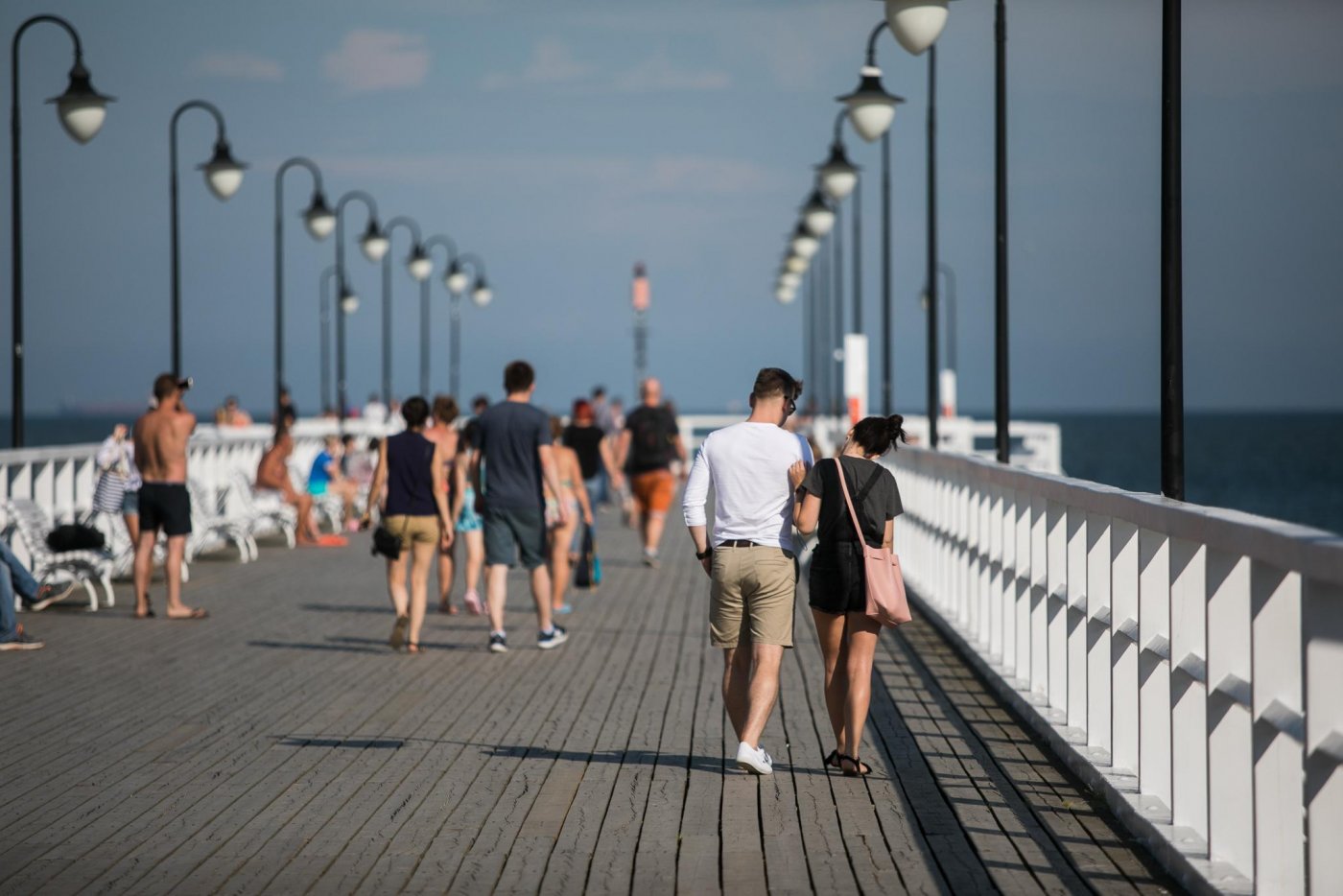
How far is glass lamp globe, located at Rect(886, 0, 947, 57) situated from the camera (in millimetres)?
12758

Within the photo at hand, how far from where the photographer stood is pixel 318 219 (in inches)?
1130

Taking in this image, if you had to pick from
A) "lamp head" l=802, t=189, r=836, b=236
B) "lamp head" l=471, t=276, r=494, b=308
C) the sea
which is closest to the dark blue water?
the sea

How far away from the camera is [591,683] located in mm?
11305

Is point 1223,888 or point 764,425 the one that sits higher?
point 764,425

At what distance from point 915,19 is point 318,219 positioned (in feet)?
57.1

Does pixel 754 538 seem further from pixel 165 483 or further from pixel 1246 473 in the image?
pixel 1246 473

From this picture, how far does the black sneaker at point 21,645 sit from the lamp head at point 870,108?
8.30 m

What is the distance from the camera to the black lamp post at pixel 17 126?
60.6 ft

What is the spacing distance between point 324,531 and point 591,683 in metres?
18.0

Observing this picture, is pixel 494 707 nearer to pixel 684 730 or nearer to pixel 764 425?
pixel 684 730

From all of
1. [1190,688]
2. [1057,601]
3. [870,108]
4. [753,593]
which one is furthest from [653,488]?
[1190,688]

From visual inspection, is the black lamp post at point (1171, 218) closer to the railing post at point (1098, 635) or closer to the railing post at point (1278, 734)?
the railing post at point (1098, 635)

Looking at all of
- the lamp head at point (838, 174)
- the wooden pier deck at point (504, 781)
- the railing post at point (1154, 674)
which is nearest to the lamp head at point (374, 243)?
the lamp head at point (838, 174)

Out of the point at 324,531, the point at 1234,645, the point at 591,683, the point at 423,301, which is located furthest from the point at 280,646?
the point at 423,301
